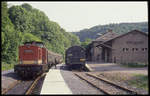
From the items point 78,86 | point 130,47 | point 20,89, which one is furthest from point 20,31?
point 78,86

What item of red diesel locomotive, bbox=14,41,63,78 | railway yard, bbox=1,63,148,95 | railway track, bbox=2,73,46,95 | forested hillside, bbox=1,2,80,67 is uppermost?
forested hillside, bbox=1,2,80,67

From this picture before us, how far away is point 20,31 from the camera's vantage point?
7219 centimetres

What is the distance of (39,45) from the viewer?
24.2 m

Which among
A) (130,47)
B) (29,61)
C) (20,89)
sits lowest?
(20,89)

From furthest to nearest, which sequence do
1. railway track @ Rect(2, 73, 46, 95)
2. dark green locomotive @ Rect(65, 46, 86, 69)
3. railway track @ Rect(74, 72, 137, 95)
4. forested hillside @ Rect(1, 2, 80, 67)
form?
1. forested hillside @ Rect(1, 2, 80, 67)
2. dark green locomotive @ Rect(65, 46, 86, 69)
3. railway track @ Rect(2, 73, 46, 95)
4. railway track @ Rect(74, 72, 137, 95)

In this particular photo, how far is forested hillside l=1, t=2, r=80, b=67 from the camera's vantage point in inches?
1626

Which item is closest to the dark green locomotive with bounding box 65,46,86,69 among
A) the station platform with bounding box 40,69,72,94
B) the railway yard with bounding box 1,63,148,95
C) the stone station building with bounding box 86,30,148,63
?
the railway yard with bounding box 1,63,148,95

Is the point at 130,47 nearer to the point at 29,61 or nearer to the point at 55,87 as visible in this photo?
the point at 29,61

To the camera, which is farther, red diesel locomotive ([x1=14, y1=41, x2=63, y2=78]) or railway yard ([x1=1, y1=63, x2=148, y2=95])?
red diesel locomotive ([x1=14, y1=41, x2=63, y2=78])

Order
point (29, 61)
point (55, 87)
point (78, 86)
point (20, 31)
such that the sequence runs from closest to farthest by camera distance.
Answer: point (55, 87) → point (78, 86) → point (29, 61) → point (20, 31)

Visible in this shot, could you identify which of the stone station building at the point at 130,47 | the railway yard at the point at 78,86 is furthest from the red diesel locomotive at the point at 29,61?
the stone station building at the point at 130,47

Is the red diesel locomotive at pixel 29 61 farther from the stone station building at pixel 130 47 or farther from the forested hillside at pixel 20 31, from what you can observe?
the stone station building at pixel 130 47

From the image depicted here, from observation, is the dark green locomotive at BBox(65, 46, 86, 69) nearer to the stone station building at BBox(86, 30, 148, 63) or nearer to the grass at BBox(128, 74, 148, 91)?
the stone station building at BBox(86, 30, 148, 63)

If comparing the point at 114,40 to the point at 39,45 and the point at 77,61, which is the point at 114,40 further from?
the point at 39,45
